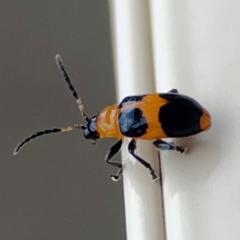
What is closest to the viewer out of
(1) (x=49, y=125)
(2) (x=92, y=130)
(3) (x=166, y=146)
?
(3) (x=166, y=146)

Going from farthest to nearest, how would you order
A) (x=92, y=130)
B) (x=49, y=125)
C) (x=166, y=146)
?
(x=49, y=125) < (x=92, y=130) < (x=166, y=146)

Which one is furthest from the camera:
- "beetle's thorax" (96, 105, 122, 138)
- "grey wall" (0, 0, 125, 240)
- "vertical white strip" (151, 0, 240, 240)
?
"grey wall" (0, 0, 125, 240)

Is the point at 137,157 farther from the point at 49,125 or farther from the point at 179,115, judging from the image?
the point at 49,125

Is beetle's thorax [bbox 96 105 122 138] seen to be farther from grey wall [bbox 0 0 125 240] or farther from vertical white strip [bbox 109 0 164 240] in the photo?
grey wall [bbox 0 0 125 240]

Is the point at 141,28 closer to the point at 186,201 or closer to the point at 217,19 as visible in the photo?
the point at 217,19

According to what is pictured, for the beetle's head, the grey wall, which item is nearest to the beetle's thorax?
the beetle's head

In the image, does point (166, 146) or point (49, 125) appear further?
point (49, 125)

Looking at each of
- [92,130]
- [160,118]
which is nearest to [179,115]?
[160,118]
